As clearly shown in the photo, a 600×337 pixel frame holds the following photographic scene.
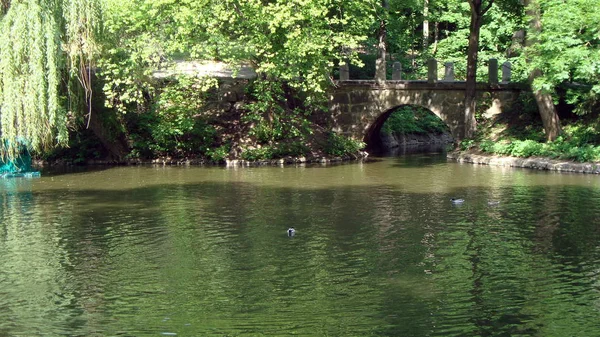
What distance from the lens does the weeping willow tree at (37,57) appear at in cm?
2378

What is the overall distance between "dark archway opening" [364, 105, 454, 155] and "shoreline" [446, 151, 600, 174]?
5364 millimetres

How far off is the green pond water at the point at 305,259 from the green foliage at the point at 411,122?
1743 centimetres

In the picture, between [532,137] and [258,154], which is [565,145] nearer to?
[532,137]

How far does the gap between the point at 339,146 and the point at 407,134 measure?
11.3 meters

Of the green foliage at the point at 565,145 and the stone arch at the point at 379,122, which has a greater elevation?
the stone arch at the point at 379,122

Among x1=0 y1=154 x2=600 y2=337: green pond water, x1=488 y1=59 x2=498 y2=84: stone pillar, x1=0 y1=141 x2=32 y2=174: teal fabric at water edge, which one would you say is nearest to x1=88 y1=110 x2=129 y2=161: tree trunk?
x1=0 y1=141 x2=32 y2=174: teal fabric at water edge

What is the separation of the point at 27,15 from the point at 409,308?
15.9 meters

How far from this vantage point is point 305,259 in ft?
49.3

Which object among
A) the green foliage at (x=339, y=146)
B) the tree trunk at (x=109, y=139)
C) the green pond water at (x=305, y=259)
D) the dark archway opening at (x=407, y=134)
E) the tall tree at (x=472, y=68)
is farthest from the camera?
the dark archway opening at (x=407, y=134)

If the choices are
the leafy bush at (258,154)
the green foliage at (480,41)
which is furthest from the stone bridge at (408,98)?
the green foliage at (480,41)

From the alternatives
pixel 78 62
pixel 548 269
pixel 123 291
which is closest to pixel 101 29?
pixel 78 62

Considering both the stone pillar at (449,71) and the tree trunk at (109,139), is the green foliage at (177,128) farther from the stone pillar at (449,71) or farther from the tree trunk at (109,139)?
the stone pillar at (449,71)

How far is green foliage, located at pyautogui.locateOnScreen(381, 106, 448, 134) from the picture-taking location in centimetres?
4259

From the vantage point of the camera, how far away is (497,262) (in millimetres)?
14602
